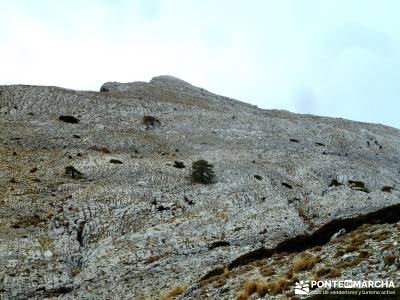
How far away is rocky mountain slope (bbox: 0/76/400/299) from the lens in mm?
35250

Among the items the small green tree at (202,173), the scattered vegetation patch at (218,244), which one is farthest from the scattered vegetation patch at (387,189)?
the scattered vegetation patch at (218,244)

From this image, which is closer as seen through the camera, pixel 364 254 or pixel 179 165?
pixel 364 254

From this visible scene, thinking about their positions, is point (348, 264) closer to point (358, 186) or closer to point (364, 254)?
point (364, 254)

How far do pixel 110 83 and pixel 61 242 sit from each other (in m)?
74.3

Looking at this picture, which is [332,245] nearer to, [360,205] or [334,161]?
[360,205]

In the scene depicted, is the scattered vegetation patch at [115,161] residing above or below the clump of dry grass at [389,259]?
above

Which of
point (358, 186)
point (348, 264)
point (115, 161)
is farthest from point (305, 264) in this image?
point (358, 186)

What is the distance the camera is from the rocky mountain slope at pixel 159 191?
116 ft

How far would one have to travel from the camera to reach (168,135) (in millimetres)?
74875
